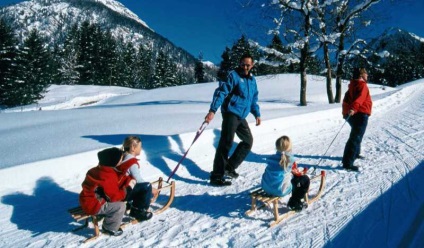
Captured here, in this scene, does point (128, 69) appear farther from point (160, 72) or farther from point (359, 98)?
point (359, 98)

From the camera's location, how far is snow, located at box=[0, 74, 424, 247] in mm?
4031

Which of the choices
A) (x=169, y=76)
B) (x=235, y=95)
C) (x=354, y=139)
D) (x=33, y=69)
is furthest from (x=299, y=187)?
(x=169, y=76)

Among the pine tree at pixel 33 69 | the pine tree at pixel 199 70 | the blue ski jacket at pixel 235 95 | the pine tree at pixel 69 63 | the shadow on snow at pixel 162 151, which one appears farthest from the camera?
the pine tree at pixel 199 70

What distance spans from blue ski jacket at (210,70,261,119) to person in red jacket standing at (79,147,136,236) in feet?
6.79

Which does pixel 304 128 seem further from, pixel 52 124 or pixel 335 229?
pixel 52 124

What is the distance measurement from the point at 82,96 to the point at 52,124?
89.2 ft

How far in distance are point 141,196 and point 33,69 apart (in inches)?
1747

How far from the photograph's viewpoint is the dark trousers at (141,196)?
14.6 ft

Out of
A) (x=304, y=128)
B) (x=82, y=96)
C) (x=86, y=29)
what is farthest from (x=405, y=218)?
(x=86, y=29)

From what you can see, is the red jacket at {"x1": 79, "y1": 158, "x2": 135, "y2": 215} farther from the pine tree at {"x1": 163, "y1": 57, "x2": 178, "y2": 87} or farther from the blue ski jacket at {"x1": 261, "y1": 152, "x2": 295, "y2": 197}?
the pine tree at {"x1": 163, "y1": 57, "x2": 178, "y2": 87}

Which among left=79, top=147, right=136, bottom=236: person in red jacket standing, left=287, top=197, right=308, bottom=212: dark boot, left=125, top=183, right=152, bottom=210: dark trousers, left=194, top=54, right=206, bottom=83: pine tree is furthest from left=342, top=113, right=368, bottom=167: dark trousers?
left=194, top=54, right=206, bottom=83: pine tree

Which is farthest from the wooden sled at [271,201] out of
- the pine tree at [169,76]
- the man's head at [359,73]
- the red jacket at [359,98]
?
the pine tree at [169,76]

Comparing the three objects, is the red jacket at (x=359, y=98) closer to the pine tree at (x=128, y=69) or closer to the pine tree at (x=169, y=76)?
the pine tree at (x=169, y=76)

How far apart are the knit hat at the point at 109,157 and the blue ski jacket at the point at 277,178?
1929 mm
